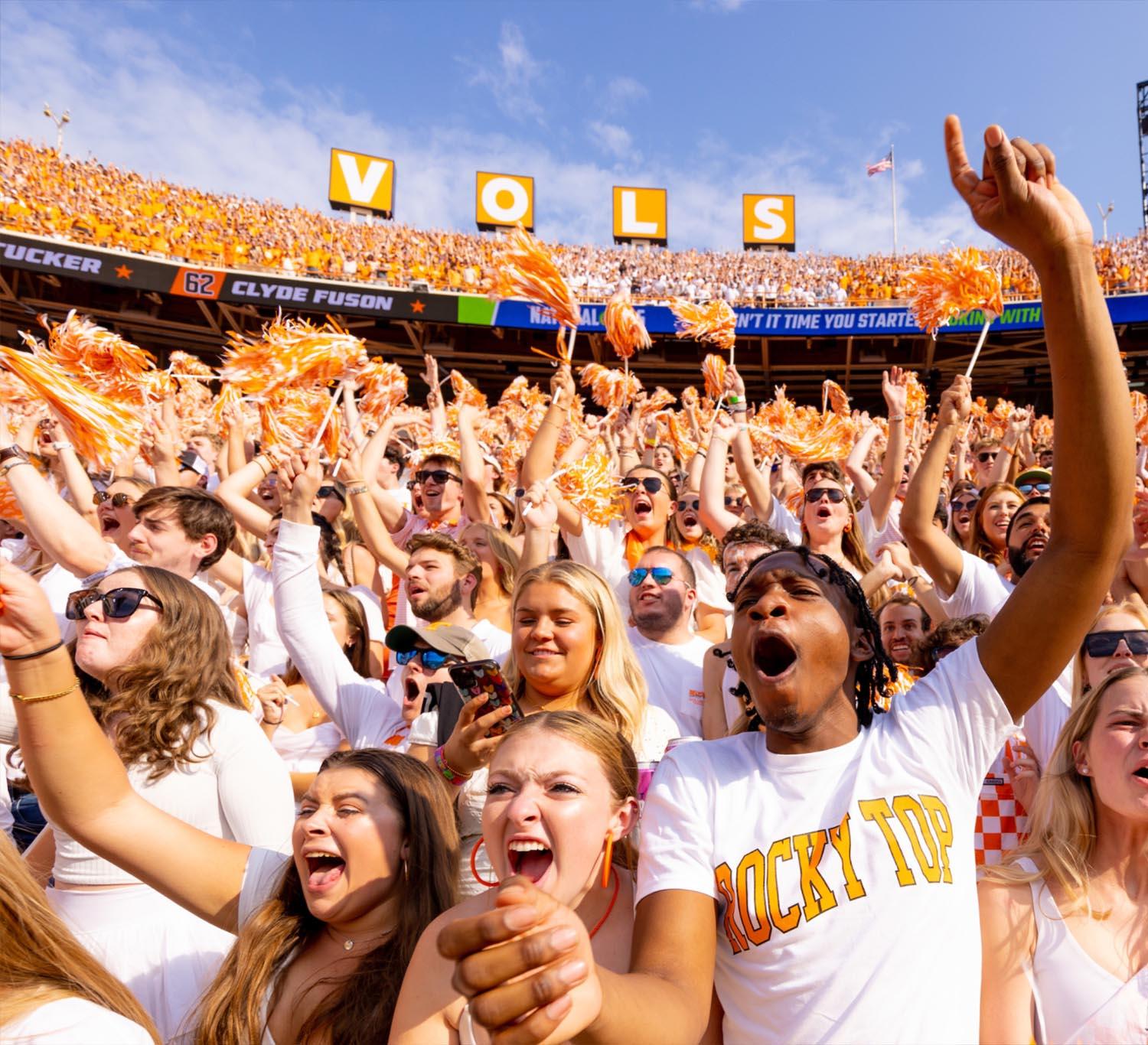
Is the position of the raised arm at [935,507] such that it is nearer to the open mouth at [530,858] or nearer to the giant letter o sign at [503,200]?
the open mouth at [530,858]

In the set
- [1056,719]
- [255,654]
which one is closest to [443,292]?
[255,654]

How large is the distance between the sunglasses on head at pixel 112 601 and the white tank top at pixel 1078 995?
2.41m

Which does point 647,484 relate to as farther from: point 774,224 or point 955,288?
point 774,224

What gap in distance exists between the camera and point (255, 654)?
14.9 feet

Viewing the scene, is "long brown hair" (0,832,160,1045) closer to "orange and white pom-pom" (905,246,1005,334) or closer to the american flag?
"orange and white pom-pom" (905,246,1005,334)

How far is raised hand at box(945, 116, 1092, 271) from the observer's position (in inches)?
63.5

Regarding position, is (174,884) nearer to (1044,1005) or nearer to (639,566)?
(1044,1005)

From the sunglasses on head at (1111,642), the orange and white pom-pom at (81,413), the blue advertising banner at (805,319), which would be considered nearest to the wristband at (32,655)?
the orange and white pom-pom at (81,413)

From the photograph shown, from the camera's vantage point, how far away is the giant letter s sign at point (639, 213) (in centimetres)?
3459

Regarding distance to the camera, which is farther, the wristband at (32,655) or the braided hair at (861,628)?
the braided hair at (861,628)

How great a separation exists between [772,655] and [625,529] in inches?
149

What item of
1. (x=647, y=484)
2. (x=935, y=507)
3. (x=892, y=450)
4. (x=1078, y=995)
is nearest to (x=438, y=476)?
(x=647, y=484)

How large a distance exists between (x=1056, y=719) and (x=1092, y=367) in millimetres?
1841

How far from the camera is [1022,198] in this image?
1.61 metres
